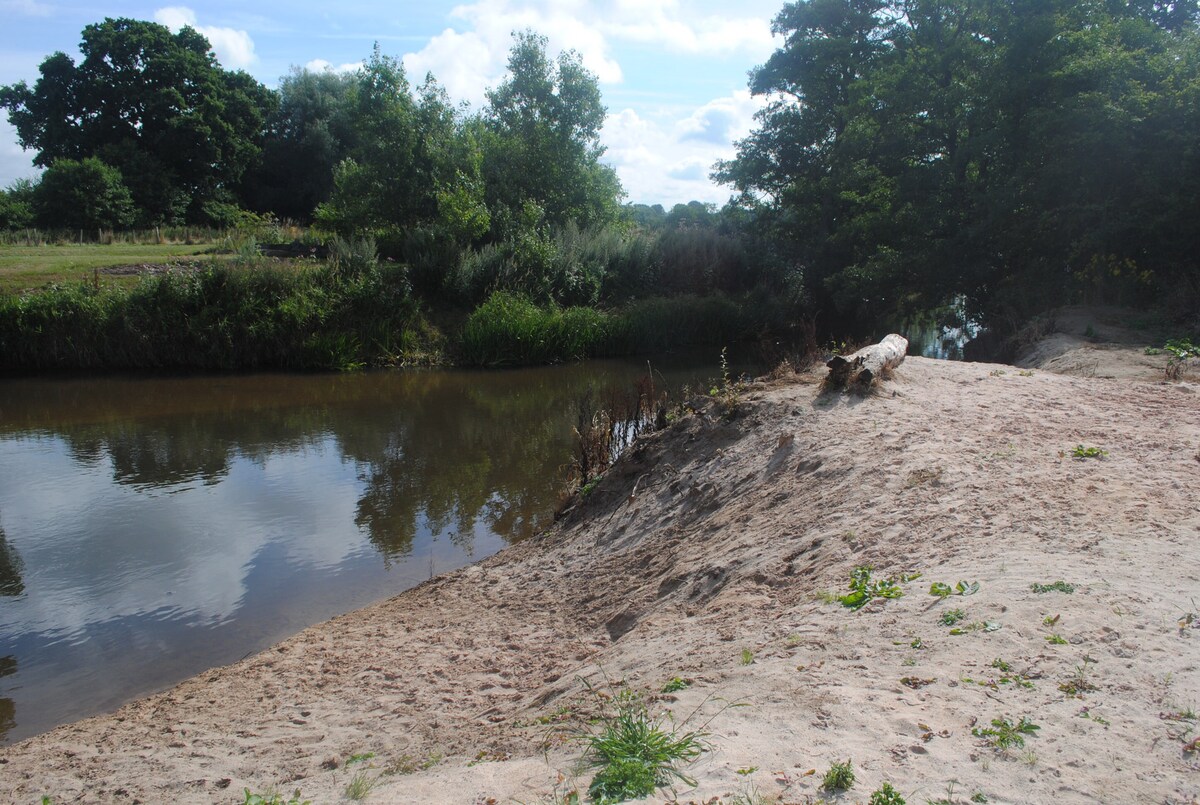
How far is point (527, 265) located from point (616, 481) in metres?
19.2

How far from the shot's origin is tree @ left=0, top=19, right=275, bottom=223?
42.2 m

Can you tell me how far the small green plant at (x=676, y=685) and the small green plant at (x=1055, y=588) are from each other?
1896 mm

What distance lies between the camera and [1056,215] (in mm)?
17578

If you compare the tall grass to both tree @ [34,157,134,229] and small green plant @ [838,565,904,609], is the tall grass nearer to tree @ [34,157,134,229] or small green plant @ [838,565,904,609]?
tree @ [34,157,134,229]

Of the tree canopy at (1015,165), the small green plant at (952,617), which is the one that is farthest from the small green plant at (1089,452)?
the tree canopy at (1015,165)

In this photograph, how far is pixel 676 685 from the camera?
4.08 meters

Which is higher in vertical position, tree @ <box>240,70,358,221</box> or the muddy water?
tree @ <box>240,70,358,221</box>

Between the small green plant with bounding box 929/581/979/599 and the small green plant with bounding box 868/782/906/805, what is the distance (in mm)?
1886

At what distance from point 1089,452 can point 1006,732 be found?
166 inches

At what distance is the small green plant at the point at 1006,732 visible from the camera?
312 centimetres

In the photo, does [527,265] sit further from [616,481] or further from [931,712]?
[931,712]

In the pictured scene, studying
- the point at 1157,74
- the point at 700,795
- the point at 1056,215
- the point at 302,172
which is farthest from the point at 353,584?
the point at 302,172

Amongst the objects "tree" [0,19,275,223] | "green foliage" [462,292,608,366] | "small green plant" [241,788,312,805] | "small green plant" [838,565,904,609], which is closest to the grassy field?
"green foliage" [462,292,608,366]

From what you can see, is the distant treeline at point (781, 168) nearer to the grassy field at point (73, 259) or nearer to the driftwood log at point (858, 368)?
the grassy field at point (73, 259)
